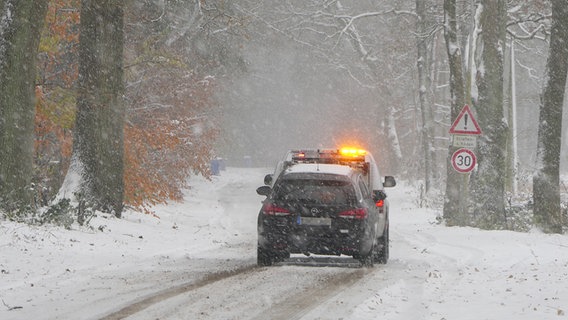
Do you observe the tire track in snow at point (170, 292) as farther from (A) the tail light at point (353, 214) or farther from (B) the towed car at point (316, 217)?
(A) the tail light at point (353, 214)

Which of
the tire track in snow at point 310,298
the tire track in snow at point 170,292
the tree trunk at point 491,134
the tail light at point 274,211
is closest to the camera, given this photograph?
the tire track in snow at point 170,292

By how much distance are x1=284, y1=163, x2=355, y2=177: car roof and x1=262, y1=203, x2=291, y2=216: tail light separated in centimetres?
60

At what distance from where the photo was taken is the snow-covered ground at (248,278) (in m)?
9.80

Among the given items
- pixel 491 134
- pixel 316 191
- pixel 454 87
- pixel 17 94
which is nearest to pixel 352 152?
pixel 316 191

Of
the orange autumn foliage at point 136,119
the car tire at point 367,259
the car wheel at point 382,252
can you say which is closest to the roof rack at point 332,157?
the car wheel at point 382,252

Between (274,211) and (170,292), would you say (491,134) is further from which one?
(170,292)

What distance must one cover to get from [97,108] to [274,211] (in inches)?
303

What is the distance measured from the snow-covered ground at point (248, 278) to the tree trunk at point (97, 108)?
1009mm

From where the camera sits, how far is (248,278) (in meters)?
12.8

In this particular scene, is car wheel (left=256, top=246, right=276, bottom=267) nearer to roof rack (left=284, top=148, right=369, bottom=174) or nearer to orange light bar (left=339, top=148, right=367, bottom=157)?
roof rack (left=284, top=148, right=369, bottom=174)

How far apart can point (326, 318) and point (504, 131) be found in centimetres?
1686

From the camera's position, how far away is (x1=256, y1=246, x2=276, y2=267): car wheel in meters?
14.4

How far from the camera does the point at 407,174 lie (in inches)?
2264

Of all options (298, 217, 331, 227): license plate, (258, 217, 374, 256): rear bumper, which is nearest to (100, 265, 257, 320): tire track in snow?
(258, 217, 374, 256): rear bumper
